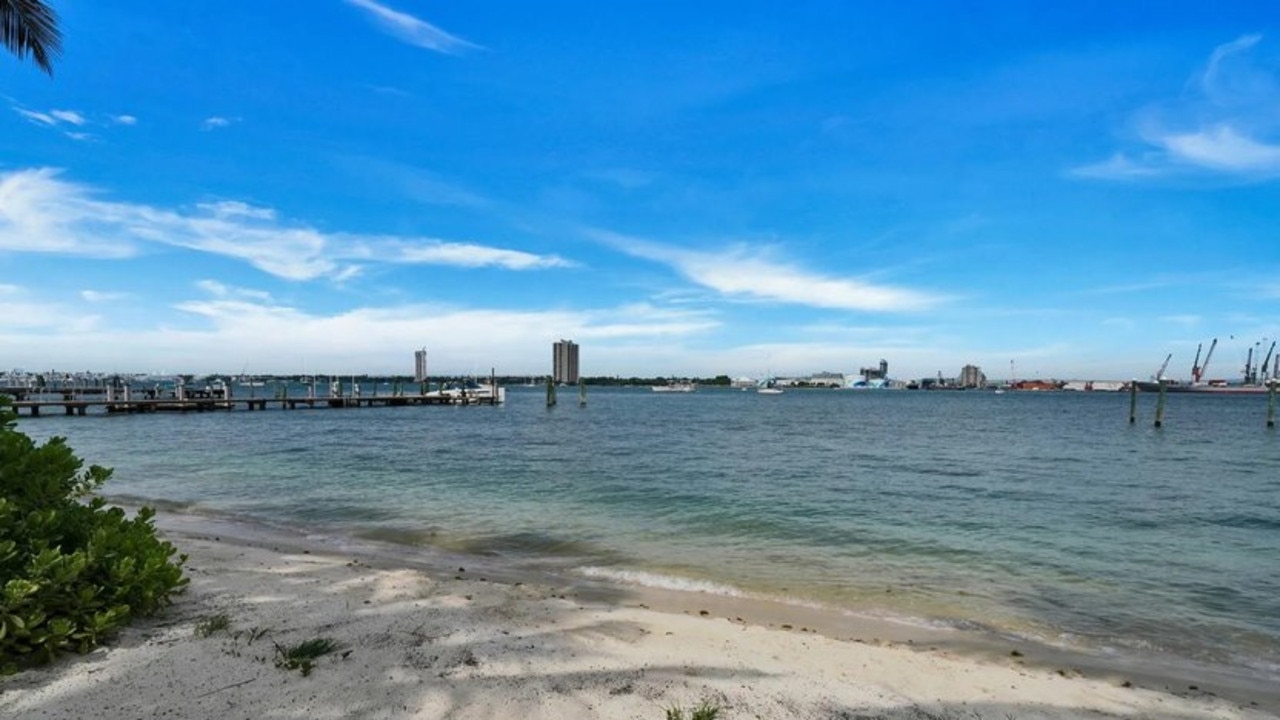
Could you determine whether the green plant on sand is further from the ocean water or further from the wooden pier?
the wooden pier

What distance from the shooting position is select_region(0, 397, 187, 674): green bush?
14.9 ft

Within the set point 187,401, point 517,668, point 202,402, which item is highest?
point 187,401

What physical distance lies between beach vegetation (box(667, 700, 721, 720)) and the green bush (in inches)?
167

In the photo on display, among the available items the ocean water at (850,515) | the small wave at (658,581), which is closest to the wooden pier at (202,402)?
the ocean water at (850,515)

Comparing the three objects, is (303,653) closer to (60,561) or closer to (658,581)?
(60,561)

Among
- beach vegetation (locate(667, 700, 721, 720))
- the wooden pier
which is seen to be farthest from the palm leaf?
the wooden pier

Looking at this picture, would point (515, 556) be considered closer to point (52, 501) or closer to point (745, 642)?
point (745, 642)

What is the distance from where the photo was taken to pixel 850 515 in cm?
1569

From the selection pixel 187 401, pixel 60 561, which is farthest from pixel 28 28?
pixel 187 401

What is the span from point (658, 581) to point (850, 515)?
7.45m

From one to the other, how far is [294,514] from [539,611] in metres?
10.6

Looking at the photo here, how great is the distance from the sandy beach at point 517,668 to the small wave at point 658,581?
1.28 meters

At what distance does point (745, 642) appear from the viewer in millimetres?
6602

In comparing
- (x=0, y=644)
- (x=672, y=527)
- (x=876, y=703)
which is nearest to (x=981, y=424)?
(x=672, y=527)
